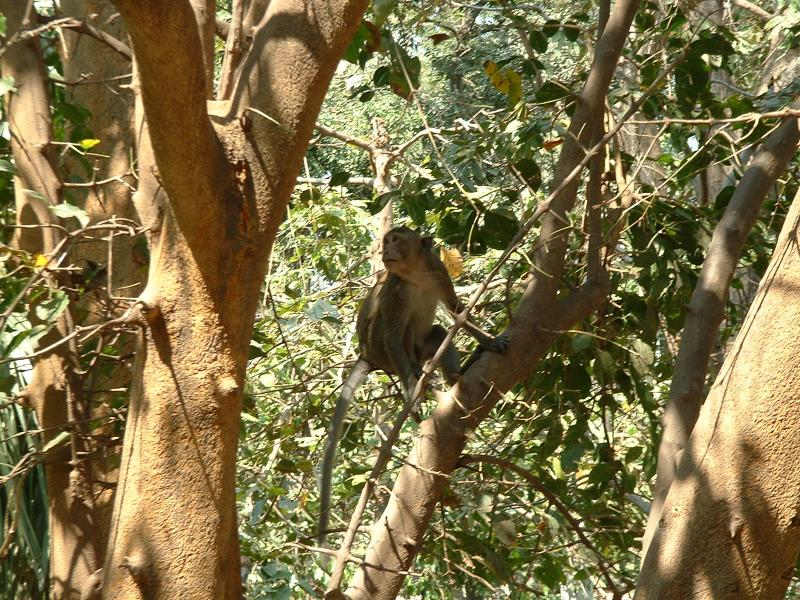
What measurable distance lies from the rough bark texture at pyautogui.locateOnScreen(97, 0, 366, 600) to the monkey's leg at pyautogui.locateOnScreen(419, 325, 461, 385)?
3.33 meters

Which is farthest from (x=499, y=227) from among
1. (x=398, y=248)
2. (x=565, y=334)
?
(x=398, y=248)

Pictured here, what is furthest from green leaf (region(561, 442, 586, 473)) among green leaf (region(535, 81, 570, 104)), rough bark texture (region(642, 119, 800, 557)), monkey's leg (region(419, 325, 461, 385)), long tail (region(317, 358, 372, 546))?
green leaf (region(535, 81, 570, 104))

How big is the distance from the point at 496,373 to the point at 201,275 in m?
1.56

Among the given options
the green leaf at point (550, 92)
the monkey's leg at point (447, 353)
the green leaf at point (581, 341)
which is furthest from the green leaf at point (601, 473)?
the green leaf at point (550, 92)

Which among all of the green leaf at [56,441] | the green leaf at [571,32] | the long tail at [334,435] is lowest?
the long tail at [334,435]

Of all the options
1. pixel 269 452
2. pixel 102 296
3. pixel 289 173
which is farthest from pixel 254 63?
pixel 269 452

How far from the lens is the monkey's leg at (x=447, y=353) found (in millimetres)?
5688

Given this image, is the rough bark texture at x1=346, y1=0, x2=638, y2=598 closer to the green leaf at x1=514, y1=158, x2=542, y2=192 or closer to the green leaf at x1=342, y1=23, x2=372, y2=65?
the green leaf at x1=514, y1=158, x2=542, y2=192

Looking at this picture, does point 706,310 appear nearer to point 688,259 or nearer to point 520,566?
point 688,259

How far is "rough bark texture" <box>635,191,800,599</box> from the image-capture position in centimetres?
218

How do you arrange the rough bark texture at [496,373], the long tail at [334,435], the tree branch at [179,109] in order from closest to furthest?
the tree branch at [179,109] → the rough bark texture at [496,373] → the long tail at [334,435]

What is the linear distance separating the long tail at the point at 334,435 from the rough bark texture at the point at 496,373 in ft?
2.48

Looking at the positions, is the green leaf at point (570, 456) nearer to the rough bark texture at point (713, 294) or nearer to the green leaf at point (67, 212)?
the rough bark texture at point (713, 294)

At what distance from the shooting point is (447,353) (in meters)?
5.66
